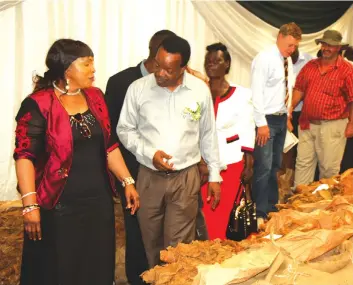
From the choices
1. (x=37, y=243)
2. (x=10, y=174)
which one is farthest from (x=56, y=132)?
(x=10, y=174)

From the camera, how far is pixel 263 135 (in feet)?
16.5

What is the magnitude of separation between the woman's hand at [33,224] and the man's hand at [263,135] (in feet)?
8.65

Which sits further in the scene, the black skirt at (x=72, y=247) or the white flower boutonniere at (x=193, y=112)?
the white flower boutonniere at (x=193, y=112)

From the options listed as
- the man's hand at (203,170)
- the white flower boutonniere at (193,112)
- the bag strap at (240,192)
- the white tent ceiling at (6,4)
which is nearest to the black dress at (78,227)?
the white flower boutonniere at (193,112)

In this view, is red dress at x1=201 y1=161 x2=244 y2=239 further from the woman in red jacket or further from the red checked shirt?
the red checked shirt

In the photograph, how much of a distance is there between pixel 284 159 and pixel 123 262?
2749 millimetres

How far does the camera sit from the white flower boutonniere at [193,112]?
337 cm

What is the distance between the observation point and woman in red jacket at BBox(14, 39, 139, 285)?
2828mm

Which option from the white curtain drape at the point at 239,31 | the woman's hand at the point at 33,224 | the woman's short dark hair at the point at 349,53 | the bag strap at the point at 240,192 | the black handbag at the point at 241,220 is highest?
the white curtain drape at the point at 239,31

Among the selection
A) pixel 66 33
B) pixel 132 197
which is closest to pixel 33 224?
pixel 132 197

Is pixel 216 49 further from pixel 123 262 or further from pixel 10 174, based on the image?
pixel 10 174

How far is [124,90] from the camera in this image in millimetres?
3693

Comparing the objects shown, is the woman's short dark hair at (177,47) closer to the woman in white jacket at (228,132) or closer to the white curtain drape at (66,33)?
Answer: the woman in white jacket at (228,132)

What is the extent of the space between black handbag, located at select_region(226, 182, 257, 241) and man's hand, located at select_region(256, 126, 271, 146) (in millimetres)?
932
